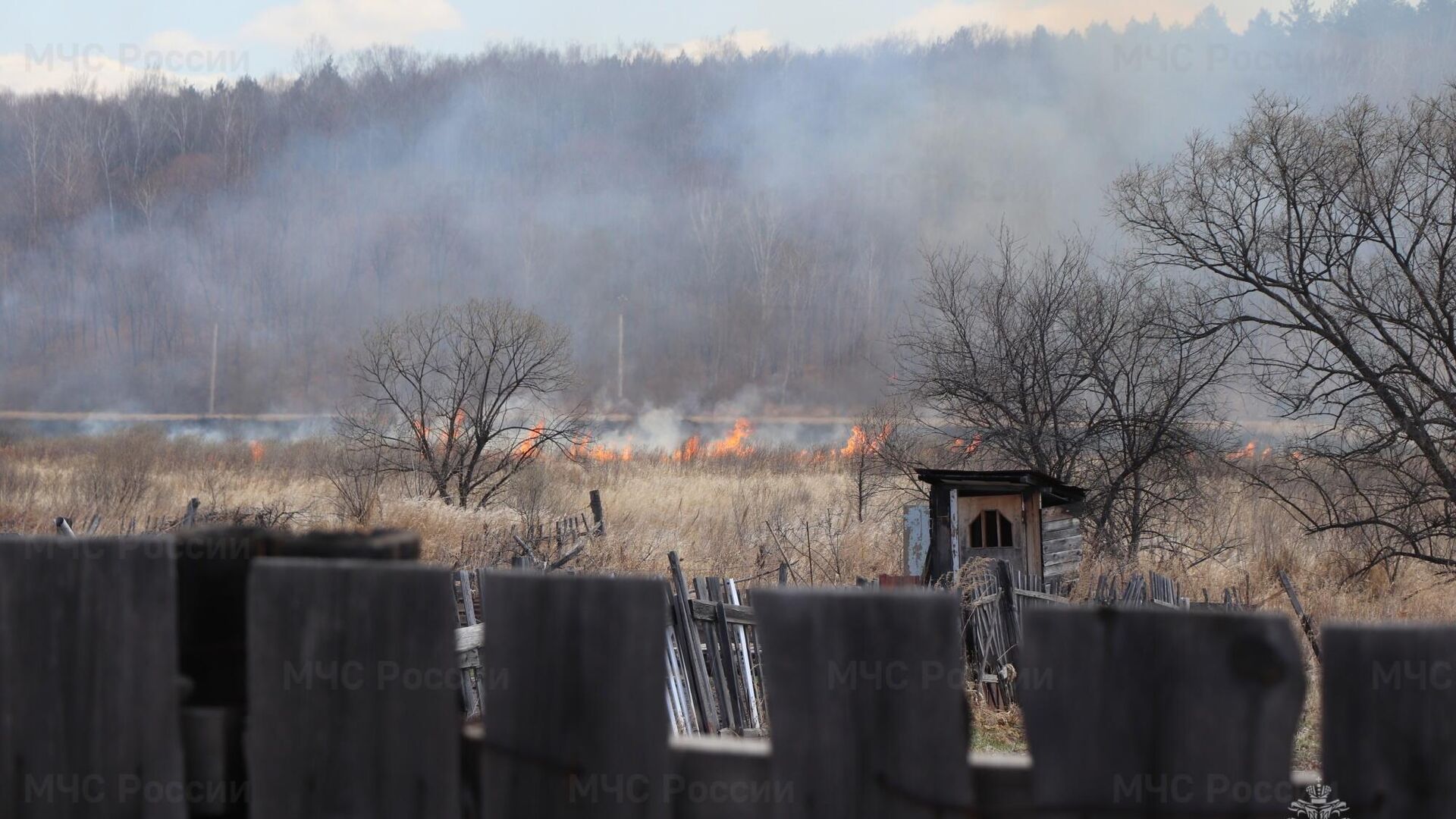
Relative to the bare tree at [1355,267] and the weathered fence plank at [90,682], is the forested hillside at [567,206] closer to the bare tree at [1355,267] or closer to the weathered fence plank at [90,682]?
the bare tree at [1355,267]

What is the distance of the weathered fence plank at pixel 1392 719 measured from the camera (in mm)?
1345

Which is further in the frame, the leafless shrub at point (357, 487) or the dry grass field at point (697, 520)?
the leafless shrub at point (357, 487)

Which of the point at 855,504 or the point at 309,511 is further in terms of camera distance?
the point at 855,504

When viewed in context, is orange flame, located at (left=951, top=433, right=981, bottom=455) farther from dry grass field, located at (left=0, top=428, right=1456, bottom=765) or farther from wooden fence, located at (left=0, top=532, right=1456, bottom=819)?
wooden fence, located at (left=0, top=532, right=1456, bottom=819)

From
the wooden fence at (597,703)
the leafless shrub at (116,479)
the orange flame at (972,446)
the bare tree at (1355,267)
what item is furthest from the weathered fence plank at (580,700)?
the leafless shrub at (116,479)

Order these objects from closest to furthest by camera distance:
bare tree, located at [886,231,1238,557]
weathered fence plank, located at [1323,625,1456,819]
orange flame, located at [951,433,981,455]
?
weathered fence plank, located at [1323,625,1456,819]
bare tree, located at [886,231,1238,557]
orange flame, located at [951,433,981,455]

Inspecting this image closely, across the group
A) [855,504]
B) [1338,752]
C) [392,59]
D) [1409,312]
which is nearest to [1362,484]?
[1409,312]

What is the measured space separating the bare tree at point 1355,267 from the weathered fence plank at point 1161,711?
16597 millimetres

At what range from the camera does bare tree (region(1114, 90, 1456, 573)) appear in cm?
1619

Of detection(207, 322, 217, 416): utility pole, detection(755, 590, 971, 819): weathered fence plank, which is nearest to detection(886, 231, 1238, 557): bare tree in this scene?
detection(755, 590, 971, 819): weathered fence plank

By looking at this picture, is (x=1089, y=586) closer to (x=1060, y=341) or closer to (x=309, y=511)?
(x=1060, y=341)

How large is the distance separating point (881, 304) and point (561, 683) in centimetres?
9066

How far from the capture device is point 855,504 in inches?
1135

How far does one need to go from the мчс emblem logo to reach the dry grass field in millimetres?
8105
